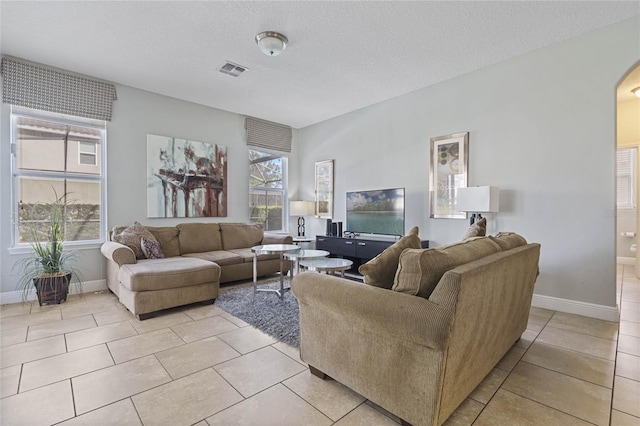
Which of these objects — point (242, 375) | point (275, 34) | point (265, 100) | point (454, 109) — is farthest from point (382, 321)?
point (265, 100)

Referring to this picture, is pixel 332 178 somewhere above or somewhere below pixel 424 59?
below

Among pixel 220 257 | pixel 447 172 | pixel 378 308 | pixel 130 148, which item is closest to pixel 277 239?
pixel 220 257

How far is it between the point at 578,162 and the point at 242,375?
11.4ft

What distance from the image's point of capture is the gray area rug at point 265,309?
247cm

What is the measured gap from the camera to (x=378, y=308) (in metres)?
1.36

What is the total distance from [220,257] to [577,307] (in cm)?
390

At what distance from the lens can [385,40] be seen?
2850mm

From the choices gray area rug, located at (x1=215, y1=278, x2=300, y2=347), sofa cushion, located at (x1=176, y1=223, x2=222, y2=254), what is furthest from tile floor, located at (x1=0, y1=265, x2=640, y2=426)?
sofa cushion, located at (x1=176, y1=223, x2=222, y2=254)

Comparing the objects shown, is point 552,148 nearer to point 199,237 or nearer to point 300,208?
point 300,208

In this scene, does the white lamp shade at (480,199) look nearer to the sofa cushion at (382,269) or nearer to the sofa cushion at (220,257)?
the sofa cushion at (382,269)

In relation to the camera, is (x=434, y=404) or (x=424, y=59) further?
(x=424, y=59)

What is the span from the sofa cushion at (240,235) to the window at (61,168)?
152 centimetres

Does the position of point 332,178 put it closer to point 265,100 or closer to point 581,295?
point 265,100

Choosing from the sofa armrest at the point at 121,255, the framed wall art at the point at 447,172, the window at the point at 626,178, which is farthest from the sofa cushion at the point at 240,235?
the window at the point at 626,178
